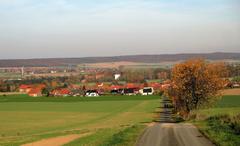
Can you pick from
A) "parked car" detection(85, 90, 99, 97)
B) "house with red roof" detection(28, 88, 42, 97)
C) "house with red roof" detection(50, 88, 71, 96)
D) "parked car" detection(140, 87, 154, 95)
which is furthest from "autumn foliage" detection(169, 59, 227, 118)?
"house with red roof" detection(28, 88, 42, 97)

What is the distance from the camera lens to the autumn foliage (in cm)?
5344

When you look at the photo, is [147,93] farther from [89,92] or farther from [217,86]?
[217,86]

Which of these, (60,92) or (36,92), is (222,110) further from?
(36,92)

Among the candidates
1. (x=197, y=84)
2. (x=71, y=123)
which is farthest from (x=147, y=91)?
(x=197, y=84)

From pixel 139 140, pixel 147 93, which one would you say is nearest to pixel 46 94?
pixel 147 93

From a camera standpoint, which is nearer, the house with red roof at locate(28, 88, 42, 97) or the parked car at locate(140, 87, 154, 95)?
the parked car at locate(140, 87, 154, 95)

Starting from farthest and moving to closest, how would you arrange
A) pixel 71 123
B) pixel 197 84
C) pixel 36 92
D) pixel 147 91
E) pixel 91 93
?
pixel 36 92, pixel 147 91, pixel 91 93, pixel 71 123, pixel 197 84

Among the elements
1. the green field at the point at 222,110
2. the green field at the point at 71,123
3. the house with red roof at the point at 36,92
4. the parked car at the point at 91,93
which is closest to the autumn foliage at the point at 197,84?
the green field at the point at 222,110

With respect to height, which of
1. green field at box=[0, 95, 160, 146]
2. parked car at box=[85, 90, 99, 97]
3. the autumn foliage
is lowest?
parked car at box=[85, 90, 99, 97]

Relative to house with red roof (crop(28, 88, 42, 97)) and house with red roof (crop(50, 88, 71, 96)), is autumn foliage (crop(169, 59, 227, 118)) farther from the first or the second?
house with red roof (crop(28, 88, 42, 97))

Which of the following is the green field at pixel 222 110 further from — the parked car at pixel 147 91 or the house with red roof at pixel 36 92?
the house with red roof at pixel 36 92

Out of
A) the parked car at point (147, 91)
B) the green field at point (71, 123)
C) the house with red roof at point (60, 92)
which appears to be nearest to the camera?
the green field at point (71, 123)

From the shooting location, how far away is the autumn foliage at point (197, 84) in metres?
53.4

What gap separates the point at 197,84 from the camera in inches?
2110
